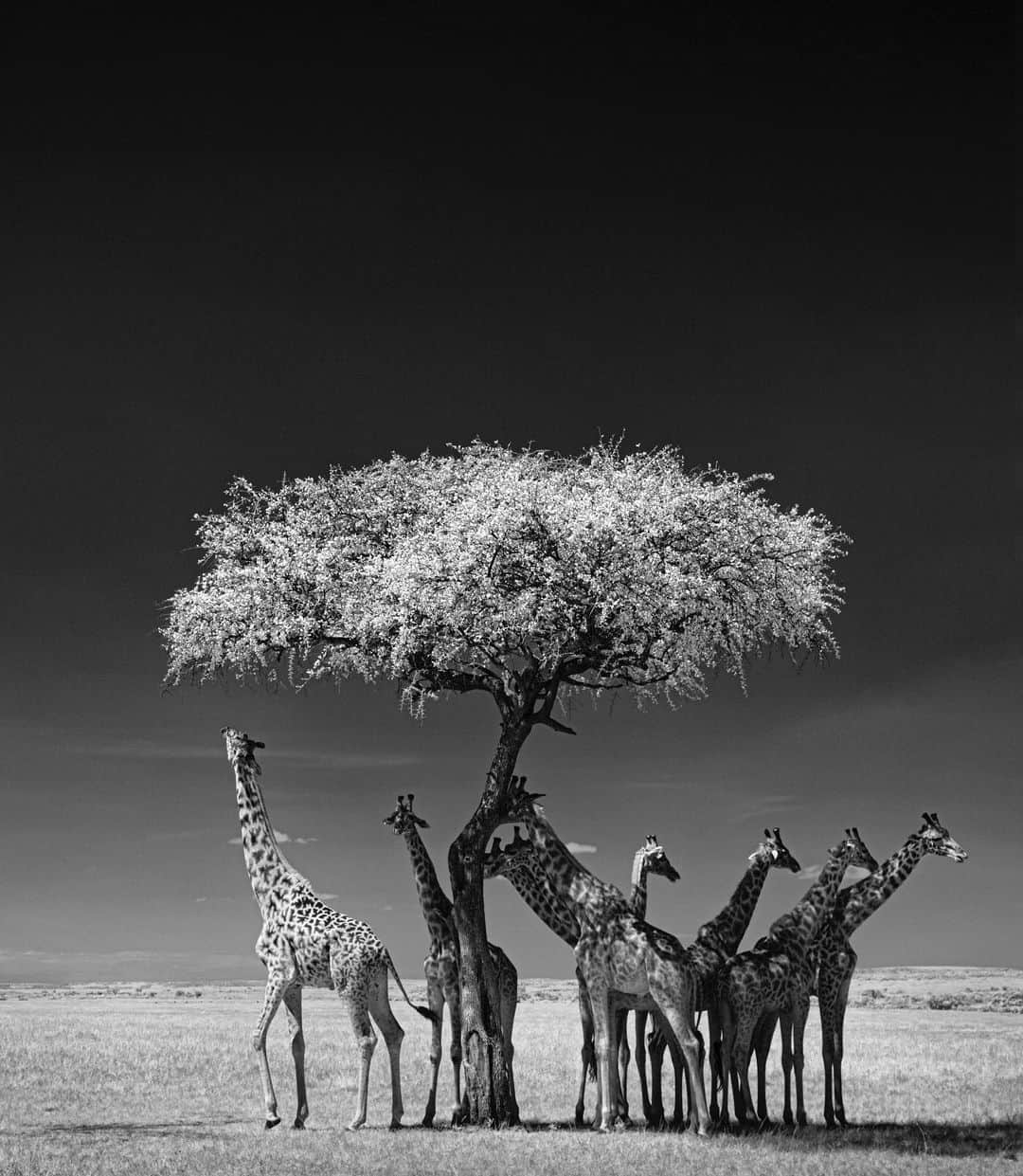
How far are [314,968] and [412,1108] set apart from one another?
18.1 ft

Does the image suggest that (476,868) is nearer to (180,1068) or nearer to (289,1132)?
(289,1132)

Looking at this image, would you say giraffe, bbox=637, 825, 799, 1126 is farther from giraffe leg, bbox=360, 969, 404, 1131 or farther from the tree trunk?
giraffe leg, bbox=360, 969, 404, 1131

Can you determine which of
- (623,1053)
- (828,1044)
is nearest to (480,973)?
(623,1053)

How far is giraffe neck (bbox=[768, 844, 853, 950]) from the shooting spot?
66.9ft

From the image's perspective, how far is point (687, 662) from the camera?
2292cm

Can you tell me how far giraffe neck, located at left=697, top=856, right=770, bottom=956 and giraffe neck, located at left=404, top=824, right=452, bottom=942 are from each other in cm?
407

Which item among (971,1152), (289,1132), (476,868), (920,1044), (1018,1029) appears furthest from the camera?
(1018,1029)

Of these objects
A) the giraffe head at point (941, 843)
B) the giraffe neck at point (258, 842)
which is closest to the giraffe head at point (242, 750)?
the giraffe neck at point (258, 842)

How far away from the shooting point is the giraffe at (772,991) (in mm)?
19250

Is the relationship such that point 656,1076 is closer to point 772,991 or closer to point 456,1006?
point 772,991

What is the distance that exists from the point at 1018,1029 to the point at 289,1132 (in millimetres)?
28329

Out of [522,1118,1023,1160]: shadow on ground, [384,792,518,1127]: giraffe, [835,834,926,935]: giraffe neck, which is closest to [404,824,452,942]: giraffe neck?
[384,792,518,1127]: giraffe

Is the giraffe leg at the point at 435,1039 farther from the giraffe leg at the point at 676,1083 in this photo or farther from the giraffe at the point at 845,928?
the giraffe at the point at 845,928

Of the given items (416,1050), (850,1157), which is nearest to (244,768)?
(850,1157)
